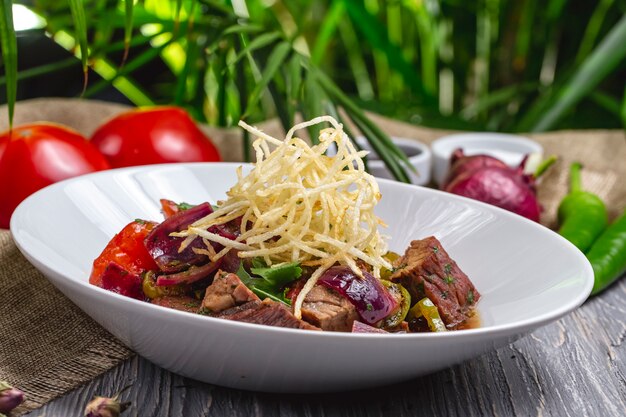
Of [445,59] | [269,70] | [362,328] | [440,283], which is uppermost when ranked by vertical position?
[269,70]

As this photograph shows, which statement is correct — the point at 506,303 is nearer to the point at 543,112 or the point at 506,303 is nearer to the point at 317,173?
the point at 317,173

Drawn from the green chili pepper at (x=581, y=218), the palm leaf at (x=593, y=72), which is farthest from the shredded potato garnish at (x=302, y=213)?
the palm leaf at (x=593, y=72)

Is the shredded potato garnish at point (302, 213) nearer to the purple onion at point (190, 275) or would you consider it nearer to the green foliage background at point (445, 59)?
the purple onion at point (190, 275)

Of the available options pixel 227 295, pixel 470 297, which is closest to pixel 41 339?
pixel 227 295

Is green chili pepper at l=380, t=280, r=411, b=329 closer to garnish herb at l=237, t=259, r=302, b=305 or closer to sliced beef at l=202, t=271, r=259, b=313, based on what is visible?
garnish herb at l=237, t=259, r=302, b=305

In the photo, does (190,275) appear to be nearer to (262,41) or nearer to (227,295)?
(227,295)

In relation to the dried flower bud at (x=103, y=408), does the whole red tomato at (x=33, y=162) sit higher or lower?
lower
